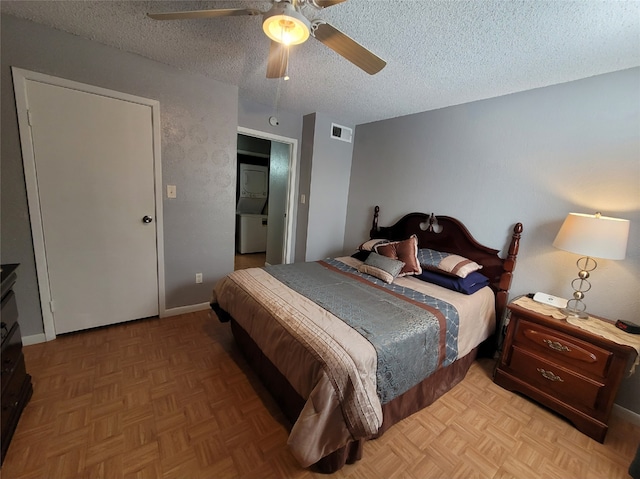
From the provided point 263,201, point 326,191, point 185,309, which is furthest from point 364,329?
point 263,201

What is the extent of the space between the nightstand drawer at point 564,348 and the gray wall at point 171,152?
274 cm

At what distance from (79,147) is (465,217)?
3.37 m

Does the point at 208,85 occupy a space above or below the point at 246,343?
above

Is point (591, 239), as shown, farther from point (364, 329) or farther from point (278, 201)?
point (278, 201)

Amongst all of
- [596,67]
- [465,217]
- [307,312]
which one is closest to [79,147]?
[307,312]

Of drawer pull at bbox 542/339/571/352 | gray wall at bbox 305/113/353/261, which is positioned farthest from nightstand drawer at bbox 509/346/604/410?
gray wall at bbox 305/113/353/261

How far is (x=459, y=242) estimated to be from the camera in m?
2.62

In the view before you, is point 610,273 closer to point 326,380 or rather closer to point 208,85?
point 326,380

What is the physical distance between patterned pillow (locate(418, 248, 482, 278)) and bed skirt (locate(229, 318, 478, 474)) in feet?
2.23

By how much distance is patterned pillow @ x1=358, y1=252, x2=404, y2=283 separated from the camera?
2371 millimetres

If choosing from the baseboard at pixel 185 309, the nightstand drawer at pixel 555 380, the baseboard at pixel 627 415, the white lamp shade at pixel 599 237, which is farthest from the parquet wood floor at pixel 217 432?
the white lamp shade at pixel 599 237

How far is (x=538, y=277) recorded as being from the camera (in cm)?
217

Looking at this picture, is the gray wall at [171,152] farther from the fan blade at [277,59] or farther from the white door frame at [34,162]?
the fan blade at [277,59]

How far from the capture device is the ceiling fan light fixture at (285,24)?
1130mm
